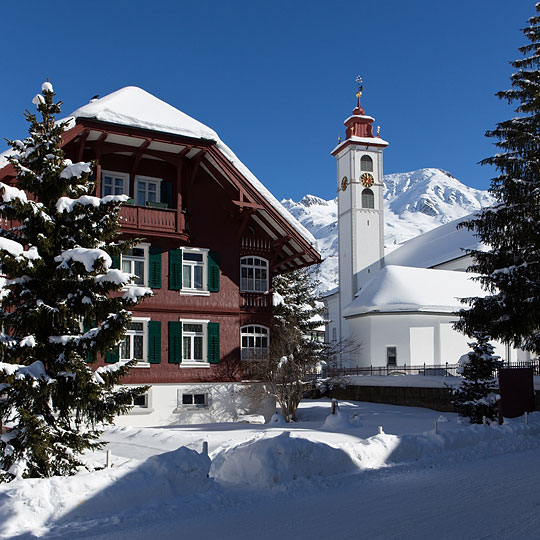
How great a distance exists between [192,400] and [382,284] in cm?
2790

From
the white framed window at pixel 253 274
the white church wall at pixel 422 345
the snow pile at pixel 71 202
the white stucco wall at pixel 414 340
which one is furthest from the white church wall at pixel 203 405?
the white church wall at pixel 422 345

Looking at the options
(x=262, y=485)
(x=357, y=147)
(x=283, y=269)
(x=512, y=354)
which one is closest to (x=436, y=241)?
(x=357, y=147)

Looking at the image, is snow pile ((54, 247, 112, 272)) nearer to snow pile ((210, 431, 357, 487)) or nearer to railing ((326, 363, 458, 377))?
snow pile ((210, 431, 357, 487))

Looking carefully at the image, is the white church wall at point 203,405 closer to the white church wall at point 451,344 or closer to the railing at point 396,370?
the railing at point 396,370

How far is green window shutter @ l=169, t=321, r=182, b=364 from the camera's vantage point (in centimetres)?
2402

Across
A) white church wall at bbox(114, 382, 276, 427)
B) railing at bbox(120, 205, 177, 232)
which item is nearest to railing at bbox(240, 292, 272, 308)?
white church wall at bbox(114, 382, 276, 427)

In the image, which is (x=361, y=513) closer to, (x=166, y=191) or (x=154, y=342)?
(x=154, y=342)

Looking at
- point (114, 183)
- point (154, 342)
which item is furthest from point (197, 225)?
point (154, 342)

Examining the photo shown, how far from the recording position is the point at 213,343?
24812 mm

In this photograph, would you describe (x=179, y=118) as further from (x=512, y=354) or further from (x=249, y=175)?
(x=512, y=354)

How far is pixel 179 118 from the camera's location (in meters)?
23.8

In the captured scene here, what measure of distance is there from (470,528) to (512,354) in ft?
138

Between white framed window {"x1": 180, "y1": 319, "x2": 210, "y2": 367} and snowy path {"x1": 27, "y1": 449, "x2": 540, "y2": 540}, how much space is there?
42.9 ft

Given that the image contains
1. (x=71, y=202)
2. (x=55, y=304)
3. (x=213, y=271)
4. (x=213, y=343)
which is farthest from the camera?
(x=213, y=271)
